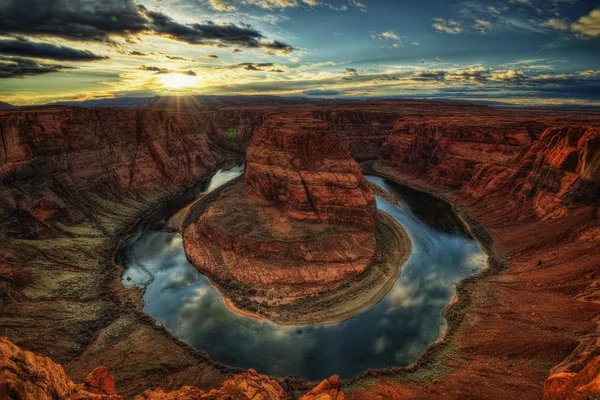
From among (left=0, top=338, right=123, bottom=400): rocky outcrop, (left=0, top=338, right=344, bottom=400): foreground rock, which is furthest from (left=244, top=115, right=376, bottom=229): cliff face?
(left=0, top=338, right=123, bottom=400): rocky outcrop

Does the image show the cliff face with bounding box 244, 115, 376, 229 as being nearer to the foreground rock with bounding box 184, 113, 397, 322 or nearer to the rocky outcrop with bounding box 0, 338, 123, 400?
the foreground rock with bounding box 184, 113, 397, 322

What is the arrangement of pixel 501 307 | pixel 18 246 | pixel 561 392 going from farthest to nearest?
pixel 18 246 → pixel 501 307 → pixel 561 392

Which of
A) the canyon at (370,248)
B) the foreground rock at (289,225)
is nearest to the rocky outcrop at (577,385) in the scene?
the canyon at (370,248)

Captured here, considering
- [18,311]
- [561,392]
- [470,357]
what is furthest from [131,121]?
[561,392]

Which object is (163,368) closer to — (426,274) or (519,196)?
(426,274)

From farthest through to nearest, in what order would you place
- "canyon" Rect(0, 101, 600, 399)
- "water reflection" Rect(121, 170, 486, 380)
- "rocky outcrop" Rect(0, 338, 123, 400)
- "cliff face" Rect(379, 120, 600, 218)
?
"cliff face" Rect(379, 120, 600, 218), "water reflection" Rect(121, 170, 486, 380), "canyon" Rect(0, 101, 600, 399), "rocky outcrop" Rect(0, 338, 123, 400)

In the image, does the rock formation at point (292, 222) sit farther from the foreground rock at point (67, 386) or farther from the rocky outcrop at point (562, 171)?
the rocky outcrop at point (562, 171)
